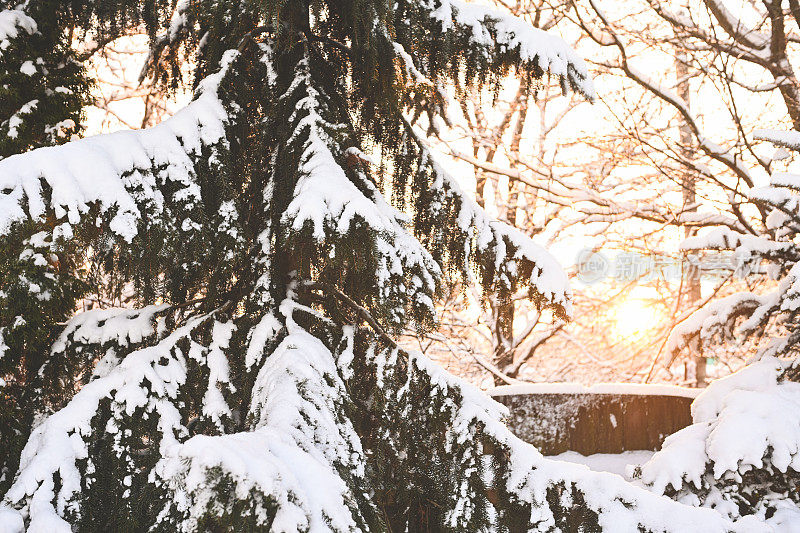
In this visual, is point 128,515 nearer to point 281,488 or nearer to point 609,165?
point 281,488

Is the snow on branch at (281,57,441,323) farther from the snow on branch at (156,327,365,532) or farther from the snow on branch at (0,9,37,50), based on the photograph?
the snow on branch at (0,9,37,50)

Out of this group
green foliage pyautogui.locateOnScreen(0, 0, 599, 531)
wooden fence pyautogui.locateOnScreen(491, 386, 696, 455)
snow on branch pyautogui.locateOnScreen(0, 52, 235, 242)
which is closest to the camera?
snow on branch pyautogui.locateOnScreen(0, 52, 235, 242)

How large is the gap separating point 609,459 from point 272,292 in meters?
4.37

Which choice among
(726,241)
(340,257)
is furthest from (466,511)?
(726,241)

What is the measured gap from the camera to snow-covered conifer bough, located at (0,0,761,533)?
173 centimetres

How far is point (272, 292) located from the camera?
8.20 feet

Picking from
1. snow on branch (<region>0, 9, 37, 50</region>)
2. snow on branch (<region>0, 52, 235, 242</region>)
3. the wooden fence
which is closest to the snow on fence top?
the wooden fence

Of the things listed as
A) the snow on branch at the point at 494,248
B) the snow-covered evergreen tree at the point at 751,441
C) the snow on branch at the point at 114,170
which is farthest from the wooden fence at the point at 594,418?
the snow on branch at the point at 114,170

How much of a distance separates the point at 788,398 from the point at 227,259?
3388 mm

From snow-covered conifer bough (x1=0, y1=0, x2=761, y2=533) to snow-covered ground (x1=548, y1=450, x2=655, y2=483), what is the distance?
130 inches

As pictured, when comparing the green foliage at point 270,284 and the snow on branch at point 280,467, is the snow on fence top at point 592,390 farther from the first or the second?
the snow on branch at point 280,467

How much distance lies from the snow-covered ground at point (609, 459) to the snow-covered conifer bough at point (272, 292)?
3291mm

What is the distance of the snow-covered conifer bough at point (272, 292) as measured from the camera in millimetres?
1731

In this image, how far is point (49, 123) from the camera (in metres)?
3.24
